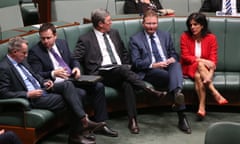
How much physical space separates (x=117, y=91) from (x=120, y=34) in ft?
2.32

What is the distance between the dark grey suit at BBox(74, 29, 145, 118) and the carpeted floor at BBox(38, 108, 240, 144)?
0.21 m

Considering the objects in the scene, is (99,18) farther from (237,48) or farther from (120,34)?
(237,48)

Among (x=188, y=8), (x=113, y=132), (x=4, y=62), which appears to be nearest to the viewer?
(x=4, y=62)

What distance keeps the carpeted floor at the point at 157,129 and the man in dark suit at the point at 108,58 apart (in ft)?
0.44

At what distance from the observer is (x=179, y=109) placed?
410cm

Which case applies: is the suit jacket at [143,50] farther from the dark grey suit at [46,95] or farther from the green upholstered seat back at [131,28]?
the dark grey suit at [46,95]

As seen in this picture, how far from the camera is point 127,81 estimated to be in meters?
4.11

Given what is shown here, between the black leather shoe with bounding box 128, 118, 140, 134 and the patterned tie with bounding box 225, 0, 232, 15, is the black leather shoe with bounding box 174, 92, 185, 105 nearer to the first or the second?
the black leather shoe with bounding box 128, 118, 140, 134

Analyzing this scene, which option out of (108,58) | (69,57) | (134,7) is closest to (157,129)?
(108,58)

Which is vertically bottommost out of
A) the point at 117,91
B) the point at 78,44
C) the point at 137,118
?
the point at 137,118

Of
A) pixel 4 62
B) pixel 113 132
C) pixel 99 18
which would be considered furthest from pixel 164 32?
pixel 4 62

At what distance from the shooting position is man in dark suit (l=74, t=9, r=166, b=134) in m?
4.07

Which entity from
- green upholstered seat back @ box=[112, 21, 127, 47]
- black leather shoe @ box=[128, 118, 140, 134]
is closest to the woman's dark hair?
→ green upholstered seat back @ box=[112, 21, 127, 47]

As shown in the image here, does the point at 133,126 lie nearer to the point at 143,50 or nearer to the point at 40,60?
the point at 143,50
